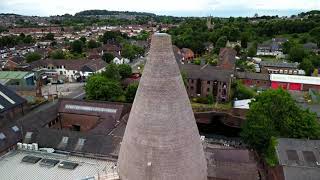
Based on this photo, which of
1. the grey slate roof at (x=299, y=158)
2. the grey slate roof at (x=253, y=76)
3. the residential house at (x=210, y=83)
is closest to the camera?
the grey slate roof at (x=299, y=158)

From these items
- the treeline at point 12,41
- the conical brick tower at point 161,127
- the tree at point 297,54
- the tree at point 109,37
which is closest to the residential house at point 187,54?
the tree at point 297,54

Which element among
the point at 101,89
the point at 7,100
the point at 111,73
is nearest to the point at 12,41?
the point at 111,73

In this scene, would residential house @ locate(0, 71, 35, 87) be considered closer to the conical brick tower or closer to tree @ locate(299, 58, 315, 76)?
the conical brick tower

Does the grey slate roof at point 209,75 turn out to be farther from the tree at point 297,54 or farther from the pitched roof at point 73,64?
the tree at point 297,54

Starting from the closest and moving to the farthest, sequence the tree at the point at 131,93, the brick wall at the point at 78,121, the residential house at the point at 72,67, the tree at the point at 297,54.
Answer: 1. the brick wall at the point at 78,121
2. the tree at the point at 131,93
3. the residential house at the point at 72,67
4. the tree at the point at 297,54

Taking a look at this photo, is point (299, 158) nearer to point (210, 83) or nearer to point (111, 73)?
point (210, 83)

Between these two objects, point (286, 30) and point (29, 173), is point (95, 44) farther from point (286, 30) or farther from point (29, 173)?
point (29, 173)
